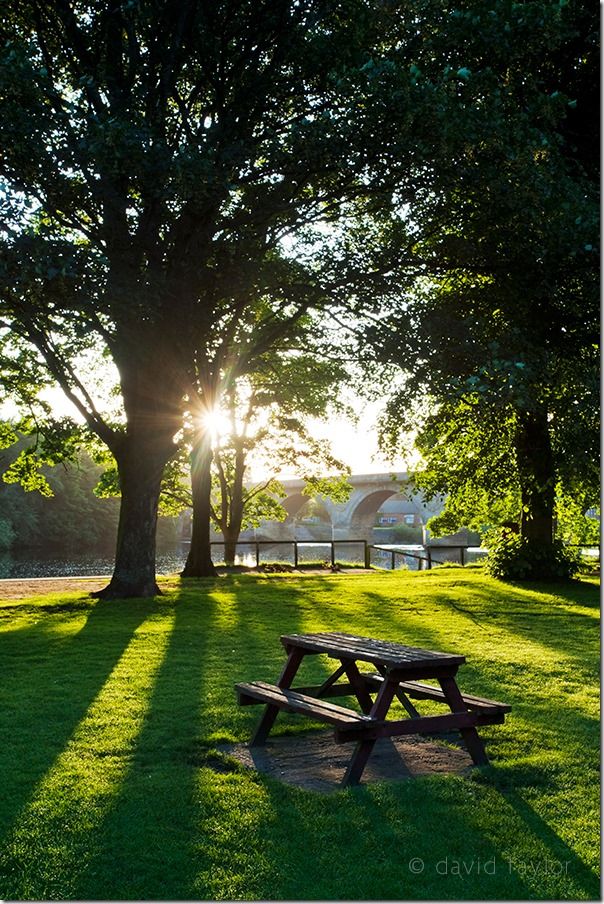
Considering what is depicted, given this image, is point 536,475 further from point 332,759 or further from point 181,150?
point 332,759

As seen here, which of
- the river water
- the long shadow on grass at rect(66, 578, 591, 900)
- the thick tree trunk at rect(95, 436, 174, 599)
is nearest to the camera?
the long shadow on grass at rect(66, 578, 591, 900)

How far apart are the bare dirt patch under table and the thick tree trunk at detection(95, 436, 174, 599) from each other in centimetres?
974

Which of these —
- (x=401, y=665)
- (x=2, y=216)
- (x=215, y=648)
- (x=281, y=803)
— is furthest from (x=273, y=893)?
(x=2, y=216)

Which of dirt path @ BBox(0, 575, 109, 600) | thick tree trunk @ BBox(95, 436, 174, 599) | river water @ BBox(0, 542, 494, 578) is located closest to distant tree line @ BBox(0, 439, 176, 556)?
river water @ BBox(0, 542, 494, 578)

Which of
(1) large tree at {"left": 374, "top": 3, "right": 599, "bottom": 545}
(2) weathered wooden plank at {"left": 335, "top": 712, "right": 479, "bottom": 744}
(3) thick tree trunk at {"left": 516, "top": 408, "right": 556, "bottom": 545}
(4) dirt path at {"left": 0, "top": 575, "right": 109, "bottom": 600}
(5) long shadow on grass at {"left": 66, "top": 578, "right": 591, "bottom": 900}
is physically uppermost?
(1) large tree at {"left": 374, "top": 3, "right": 599, "bottom": 545}

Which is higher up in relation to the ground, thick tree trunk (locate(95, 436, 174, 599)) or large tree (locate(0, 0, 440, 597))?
large tree (locate(0, 0, 440, 597))

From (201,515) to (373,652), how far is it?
691 inches

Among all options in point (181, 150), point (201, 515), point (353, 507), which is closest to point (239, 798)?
point (181, 150)

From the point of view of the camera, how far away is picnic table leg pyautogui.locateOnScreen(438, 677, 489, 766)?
5.40 meters

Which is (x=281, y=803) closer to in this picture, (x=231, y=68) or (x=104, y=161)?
(x=104, y=161)

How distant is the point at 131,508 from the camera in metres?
15.6

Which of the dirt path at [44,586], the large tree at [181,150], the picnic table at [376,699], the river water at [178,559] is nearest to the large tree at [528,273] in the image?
the large tree at [181,150]

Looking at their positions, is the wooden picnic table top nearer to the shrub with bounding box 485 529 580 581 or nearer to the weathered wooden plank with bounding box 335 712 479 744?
the weathered wooden plank with bounding box 335 712 479 744

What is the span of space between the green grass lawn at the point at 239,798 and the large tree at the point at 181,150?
4.66 m
